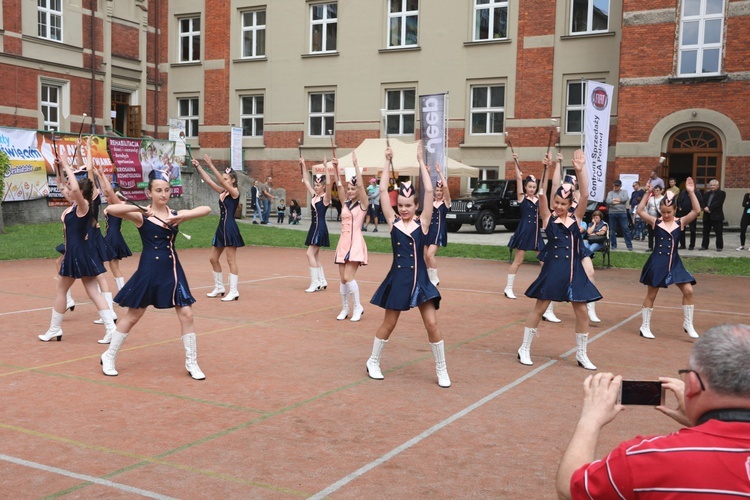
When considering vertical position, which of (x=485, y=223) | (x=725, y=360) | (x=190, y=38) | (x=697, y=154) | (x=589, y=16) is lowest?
(x=485, y=223)

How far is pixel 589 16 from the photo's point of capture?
30656 millimetres

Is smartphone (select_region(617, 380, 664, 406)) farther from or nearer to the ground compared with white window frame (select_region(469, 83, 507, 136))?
nearer to the ground

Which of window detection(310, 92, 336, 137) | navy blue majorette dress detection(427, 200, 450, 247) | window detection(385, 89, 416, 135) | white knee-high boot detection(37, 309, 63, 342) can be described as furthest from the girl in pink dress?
window detection(310, 92, 336, 137)

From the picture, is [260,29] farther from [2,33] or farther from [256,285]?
[256,285]

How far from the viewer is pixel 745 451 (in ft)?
7.00

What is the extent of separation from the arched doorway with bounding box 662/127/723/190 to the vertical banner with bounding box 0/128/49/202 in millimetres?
21979

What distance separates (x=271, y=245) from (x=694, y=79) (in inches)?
617

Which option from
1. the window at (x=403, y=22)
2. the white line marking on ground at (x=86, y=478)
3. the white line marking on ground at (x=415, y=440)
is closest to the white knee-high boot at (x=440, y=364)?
the white line marking on ground at (x=415, y=440)

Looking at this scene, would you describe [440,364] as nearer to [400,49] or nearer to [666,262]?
[666,262]

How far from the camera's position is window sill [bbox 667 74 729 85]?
26078 millimetres

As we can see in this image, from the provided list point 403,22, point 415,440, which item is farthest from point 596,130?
point 415,440

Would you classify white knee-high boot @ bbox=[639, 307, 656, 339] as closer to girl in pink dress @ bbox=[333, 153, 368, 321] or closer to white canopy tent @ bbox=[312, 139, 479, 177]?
girl in pink dress @ bbox=[333, 153, 368, 321]

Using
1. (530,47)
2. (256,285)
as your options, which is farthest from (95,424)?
(530,47)

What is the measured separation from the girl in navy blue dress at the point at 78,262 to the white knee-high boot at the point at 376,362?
3250 mm
